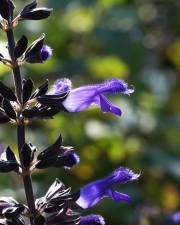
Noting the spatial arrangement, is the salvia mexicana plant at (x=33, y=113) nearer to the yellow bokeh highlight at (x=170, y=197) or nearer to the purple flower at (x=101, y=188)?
the purple flower at (x=101, y=188)

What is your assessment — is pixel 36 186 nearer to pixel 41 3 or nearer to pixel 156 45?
pixel 41 3

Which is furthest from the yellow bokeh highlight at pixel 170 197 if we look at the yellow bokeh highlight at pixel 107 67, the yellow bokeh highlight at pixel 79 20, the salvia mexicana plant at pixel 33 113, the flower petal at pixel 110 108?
the flower petal at pixel 110 108

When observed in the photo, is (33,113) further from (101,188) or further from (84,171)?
(84,171)

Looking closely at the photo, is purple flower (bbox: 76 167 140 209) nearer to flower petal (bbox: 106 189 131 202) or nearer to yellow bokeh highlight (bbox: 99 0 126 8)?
flower petal (bbox: 106 189 131 202)

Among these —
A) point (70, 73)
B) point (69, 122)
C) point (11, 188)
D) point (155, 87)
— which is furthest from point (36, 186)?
point (155, 87)

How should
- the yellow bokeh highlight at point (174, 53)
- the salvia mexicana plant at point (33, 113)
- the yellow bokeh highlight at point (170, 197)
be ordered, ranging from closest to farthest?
1. the salvia mexicana plant at point (33, 113)
2. the yellow bokeh highlight at point (170, 197)
3. the yellow bokeh highlight at point (174, 53)
